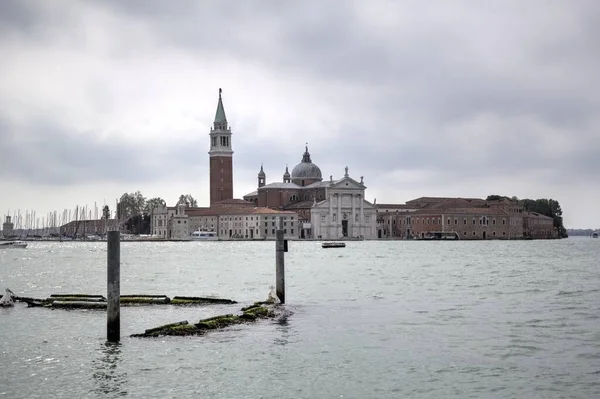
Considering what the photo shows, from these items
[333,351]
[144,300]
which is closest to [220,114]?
[144,300]

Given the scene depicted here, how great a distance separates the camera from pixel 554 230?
590 ft

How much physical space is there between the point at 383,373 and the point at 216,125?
477 ft

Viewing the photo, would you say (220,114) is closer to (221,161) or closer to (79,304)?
(221,161)

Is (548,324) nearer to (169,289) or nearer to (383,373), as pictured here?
(383,373)

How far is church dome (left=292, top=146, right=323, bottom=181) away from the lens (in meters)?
164

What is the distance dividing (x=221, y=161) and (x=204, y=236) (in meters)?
14.0

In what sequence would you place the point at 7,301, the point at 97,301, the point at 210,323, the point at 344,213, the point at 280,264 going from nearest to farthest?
the point at 210,323, the point at 97,301, the point at 280,264, the point at 7,301, the point at 344,213

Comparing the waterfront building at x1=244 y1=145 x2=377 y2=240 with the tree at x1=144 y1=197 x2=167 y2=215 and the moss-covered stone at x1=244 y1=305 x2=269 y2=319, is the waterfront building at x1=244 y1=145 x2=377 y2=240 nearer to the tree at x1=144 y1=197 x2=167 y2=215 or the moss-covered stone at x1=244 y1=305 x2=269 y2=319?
the tree at x1=144 y1=197 x2=167 y2=215

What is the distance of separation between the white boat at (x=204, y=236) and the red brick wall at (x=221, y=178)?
7.73 meters

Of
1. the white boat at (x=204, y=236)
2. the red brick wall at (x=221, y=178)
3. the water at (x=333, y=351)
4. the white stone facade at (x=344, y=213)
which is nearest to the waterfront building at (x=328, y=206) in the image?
the white stone facade at (x=344, y=213)

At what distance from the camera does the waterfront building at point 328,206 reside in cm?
14638

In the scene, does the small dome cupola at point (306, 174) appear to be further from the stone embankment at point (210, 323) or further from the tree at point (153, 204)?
the stone embankment at point (210, 323)

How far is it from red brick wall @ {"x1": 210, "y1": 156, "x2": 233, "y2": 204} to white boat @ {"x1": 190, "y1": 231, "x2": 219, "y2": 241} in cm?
773

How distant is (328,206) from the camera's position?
14638cm
